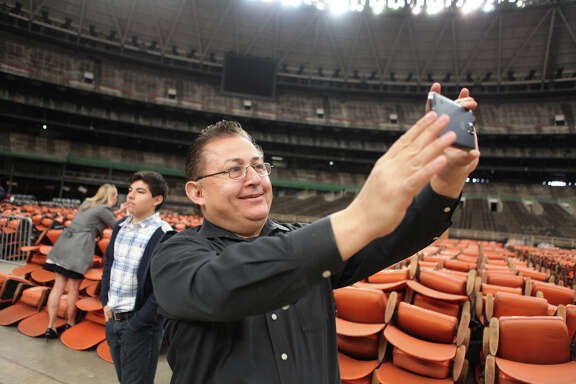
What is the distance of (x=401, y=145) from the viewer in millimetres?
768

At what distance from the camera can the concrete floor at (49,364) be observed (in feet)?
10.4

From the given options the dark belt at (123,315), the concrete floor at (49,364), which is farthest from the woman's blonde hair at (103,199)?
the dark belt at (123,315)

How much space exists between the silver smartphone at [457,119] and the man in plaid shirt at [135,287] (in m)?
2.43

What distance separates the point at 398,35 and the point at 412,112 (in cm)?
A: 921

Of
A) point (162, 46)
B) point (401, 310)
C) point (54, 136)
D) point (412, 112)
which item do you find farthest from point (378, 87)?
point (401, 310)

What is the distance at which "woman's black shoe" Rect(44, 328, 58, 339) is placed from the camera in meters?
3.99

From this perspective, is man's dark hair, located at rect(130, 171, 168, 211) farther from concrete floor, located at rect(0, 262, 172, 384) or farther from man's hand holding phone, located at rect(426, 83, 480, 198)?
man's hand holding phone, located at rect(426, 83, 480, 198)

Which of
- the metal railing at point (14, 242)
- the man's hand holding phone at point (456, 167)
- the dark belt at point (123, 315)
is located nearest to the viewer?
the man's hand holding phone at point (456, 167)

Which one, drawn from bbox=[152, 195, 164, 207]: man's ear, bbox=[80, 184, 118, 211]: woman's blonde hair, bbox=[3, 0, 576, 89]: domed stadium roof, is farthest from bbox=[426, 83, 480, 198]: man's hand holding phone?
bbox=[3, 0, 576, 89]: domed stadium roof

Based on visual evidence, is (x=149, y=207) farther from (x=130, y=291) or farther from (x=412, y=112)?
(x=412, y=112)

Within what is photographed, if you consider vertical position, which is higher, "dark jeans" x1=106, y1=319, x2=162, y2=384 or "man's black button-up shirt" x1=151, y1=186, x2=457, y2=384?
"man's black button-up shirt" x1=151, y1=186, x2=457, y2=384

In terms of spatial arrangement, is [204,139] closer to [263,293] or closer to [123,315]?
[263,293]

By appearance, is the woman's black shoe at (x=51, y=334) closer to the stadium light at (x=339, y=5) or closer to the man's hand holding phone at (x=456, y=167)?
the man's hand holding phone at (x=456, y=167)

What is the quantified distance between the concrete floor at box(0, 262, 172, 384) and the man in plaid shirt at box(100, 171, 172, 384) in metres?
1.07
